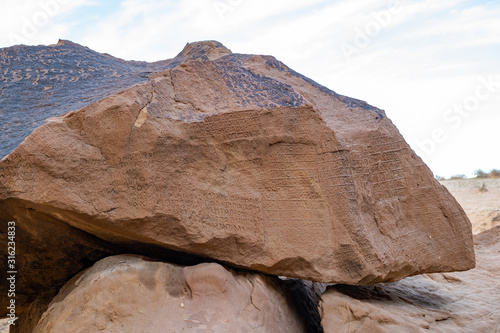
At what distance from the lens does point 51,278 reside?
12.2 ft

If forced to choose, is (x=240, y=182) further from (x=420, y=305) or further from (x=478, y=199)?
(x=478, y=199)

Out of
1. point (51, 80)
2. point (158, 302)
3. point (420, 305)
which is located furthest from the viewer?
point (420, 305)

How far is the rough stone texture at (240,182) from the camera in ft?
9.84

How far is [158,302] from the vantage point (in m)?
3.02

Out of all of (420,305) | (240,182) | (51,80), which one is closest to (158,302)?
(240,182)

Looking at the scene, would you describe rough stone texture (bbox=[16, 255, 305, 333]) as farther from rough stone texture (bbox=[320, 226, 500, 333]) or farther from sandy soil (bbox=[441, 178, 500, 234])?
sandy soil (bbox=[441, 178, 500, 234])

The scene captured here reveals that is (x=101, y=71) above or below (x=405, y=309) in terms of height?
above

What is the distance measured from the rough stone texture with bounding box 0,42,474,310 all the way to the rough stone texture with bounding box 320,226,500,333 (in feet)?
0.73

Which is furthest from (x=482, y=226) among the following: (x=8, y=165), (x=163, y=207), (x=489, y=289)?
(x=8, y=165)

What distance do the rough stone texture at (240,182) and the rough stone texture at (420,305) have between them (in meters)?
0.22

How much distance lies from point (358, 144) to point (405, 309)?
129 centimetres

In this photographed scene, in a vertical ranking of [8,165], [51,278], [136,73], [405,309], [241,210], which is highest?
[136,73]

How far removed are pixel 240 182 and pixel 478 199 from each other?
37.6 ft

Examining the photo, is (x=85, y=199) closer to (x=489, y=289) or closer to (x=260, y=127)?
(x=260, y=127)
